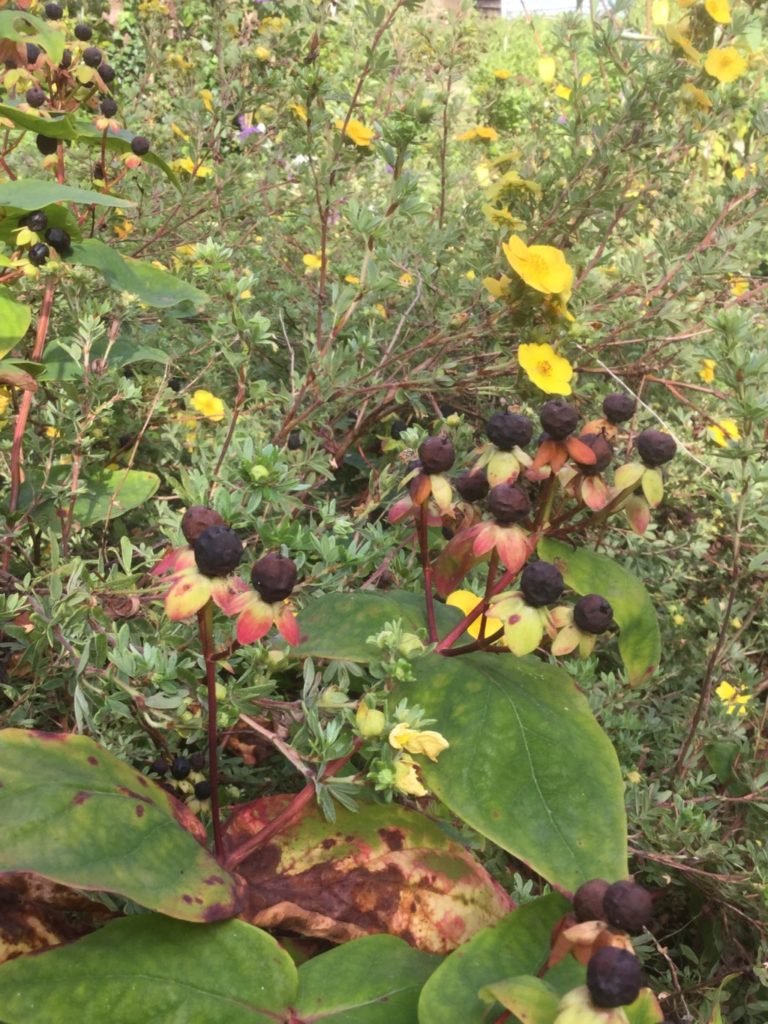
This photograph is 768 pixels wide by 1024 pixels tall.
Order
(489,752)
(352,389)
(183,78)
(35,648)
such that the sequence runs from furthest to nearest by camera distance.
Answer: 1. (183,78)
2. (352,389)
3. (35,648)
4. (489,752)

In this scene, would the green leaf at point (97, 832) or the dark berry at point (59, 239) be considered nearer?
the green leaf at point (97, 832)

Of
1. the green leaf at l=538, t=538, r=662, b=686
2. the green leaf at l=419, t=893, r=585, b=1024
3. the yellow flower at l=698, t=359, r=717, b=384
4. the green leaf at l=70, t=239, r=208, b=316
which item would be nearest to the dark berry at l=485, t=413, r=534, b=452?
the green leaf at l=538, t=538, r=662, b=686

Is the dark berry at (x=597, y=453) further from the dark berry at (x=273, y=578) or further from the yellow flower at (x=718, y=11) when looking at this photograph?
the yellow flower at (x=718, y=11)

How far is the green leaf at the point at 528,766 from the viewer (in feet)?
2.17

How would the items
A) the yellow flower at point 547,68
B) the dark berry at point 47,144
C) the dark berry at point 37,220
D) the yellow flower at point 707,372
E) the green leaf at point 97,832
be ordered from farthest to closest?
the yellow flower at point 547,68
the yellow flower at point 707,372
the dark berry at point 47,144
the dark berry at point 37,220
the green leaf at point 97,832

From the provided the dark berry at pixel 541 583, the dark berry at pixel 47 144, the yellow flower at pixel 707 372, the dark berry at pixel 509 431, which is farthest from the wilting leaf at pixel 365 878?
the yellow flower at pixel 707 372

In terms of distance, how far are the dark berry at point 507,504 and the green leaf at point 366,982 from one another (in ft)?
1.20

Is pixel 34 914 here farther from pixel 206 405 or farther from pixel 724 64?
pixel 724 64

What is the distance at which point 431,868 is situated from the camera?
0.78 meters

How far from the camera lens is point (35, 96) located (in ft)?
3.99

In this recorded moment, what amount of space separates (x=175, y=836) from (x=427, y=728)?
0.23m

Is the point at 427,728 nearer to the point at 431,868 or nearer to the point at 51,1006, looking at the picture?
the point at 431,868

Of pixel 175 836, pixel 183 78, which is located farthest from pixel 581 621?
pixel 183 78

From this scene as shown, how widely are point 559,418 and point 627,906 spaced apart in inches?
17.8
